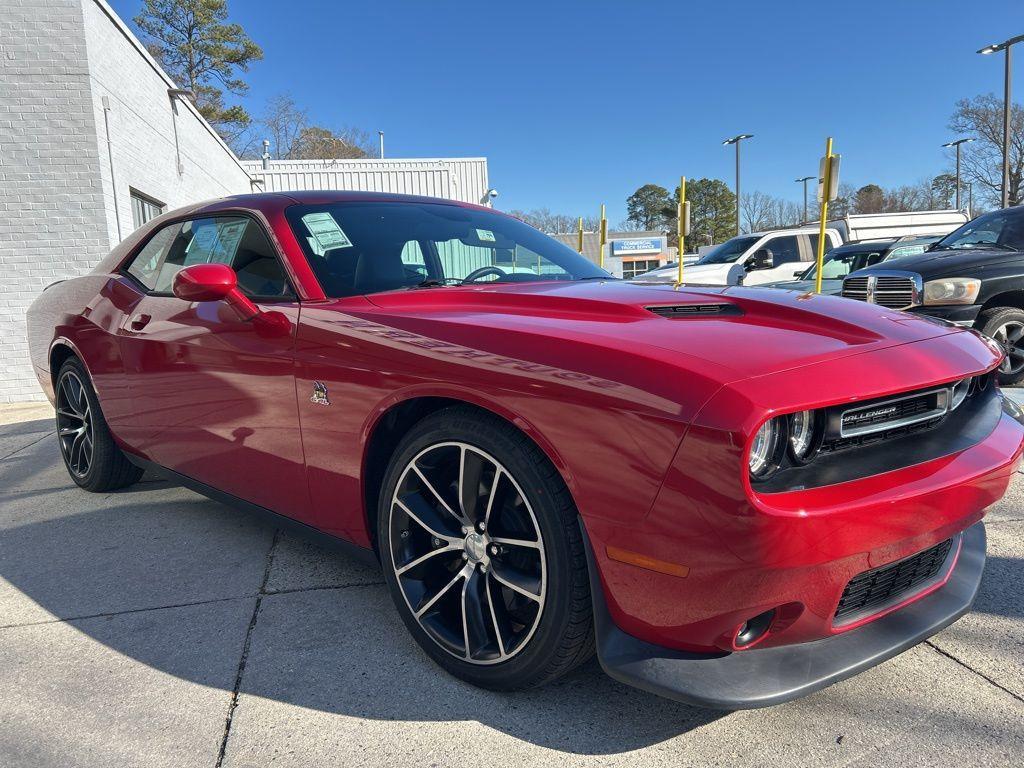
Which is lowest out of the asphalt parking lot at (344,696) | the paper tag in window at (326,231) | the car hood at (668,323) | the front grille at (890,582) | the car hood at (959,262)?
the asphalt parking lot at (344,696)

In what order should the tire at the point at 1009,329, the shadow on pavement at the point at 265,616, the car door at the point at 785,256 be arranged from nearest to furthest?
1. the shadow on pavement at the point at 265,616
2. the tire at the point at 1009,329
3. the car door at the point at 785,256

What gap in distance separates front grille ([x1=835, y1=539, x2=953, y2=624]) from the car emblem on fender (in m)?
1.53

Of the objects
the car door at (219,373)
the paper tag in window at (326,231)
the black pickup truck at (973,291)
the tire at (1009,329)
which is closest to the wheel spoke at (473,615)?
the car door at (219,373)

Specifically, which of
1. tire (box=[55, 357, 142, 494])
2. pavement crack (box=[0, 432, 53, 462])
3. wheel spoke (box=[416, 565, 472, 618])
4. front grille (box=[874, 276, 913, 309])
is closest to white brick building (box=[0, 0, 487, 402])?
pavement crack (box=[0, 432, 53, 462])

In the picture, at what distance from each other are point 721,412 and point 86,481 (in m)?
3.78

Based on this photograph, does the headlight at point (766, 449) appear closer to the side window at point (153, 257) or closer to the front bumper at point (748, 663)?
the front bumper at point (748, 663)

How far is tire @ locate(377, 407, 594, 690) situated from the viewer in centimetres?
170

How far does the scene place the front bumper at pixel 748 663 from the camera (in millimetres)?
1493

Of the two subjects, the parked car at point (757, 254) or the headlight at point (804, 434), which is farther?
the parked car at point (757, 254)

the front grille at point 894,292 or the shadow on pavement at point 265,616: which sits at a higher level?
the front grille at point 894,292

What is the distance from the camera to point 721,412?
1403 mm

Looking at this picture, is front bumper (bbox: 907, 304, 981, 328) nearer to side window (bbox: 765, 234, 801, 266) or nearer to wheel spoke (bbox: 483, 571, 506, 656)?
wheel spoke (bbox: 483, 571, 506, 656)

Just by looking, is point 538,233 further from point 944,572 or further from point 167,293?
point 944,572

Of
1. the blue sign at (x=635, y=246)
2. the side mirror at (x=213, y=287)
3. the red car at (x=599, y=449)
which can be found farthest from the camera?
the blue sign at (x=635, y=246)
